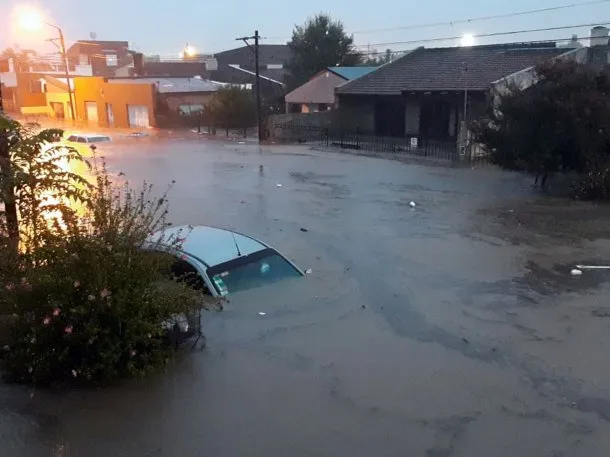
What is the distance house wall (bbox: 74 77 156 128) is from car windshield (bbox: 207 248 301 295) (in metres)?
43.6

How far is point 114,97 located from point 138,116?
3.56 m

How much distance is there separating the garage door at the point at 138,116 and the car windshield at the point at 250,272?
146 ft

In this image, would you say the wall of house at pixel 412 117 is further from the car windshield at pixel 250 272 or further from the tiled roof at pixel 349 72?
the car windshield at pixel 250 272

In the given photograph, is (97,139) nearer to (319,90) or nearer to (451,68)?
(319,90)

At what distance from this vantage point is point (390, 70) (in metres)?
36.8

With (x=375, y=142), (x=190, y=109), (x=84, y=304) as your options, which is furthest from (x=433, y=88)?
(x=84, y=304)

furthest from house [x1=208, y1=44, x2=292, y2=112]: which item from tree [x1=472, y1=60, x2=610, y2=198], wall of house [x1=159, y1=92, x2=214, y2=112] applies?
tree [x1=472, y1=60, x2=610, y2=198]

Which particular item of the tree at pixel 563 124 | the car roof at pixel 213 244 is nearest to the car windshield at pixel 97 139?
the tree at pixel 563 124

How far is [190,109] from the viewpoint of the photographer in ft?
171

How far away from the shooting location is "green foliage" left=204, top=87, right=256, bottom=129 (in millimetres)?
46562

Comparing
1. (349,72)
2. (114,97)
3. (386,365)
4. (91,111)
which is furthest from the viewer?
(91,111)

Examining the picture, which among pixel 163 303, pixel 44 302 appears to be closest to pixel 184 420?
pixel 163 303

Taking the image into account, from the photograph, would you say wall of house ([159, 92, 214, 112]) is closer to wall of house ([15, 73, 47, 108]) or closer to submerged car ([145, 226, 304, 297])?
wall of house ([15, 73, 47, 108])

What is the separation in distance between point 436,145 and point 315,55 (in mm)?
20704
